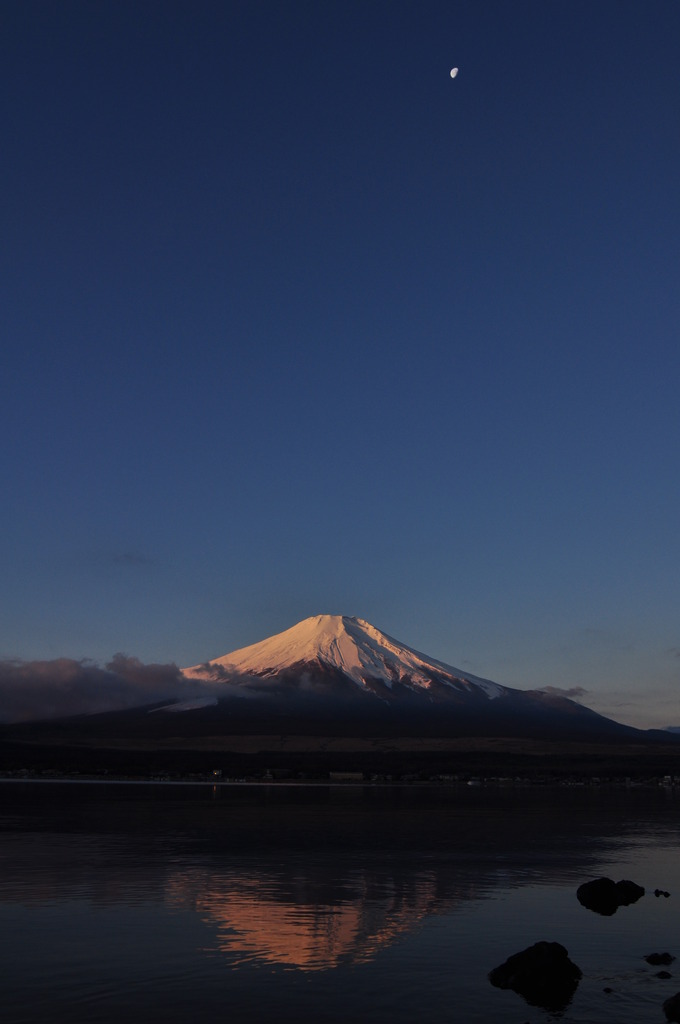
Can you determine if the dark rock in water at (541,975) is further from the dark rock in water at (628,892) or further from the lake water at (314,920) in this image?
the dark rock in water at (628,892)

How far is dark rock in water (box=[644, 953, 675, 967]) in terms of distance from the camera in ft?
86.7

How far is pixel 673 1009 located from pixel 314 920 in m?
13.0

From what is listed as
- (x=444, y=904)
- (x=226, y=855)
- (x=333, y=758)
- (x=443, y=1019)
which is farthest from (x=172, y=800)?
(x=333, y=758)

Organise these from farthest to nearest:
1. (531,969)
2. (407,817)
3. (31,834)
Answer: (407,817), (31,834), (531,969)

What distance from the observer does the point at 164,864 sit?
43594 millimetres

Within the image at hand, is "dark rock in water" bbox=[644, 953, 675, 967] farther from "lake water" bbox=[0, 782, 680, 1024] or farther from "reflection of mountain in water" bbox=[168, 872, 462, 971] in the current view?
"reflection of mountain in water" bbox=[168, 872, 462, 971]

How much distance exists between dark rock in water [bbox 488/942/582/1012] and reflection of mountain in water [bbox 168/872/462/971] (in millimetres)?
3943

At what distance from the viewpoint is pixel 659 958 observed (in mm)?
26656

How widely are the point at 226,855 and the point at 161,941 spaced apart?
20735 millimetres

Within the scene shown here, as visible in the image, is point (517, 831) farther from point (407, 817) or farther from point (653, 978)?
point (653, 978)

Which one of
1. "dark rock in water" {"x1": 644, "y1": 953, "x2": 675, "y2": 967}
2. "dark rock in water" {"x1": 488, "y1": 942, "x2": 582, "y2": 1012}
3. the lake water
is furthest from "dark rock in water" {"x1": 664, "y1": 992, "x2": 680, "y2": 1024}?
"dark rock in water" {"x1": 644, "y1": 953, "x2": 675, "y2": 967}

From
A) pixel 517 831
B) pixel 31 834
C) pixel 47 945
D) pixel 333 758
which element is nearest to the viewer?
pixel 47 945

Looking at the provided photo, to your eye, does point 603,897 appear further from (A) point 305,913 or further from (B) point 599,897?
(A) point 305,913

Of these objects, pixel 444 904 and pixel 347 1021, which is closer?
pixel 347 1021
